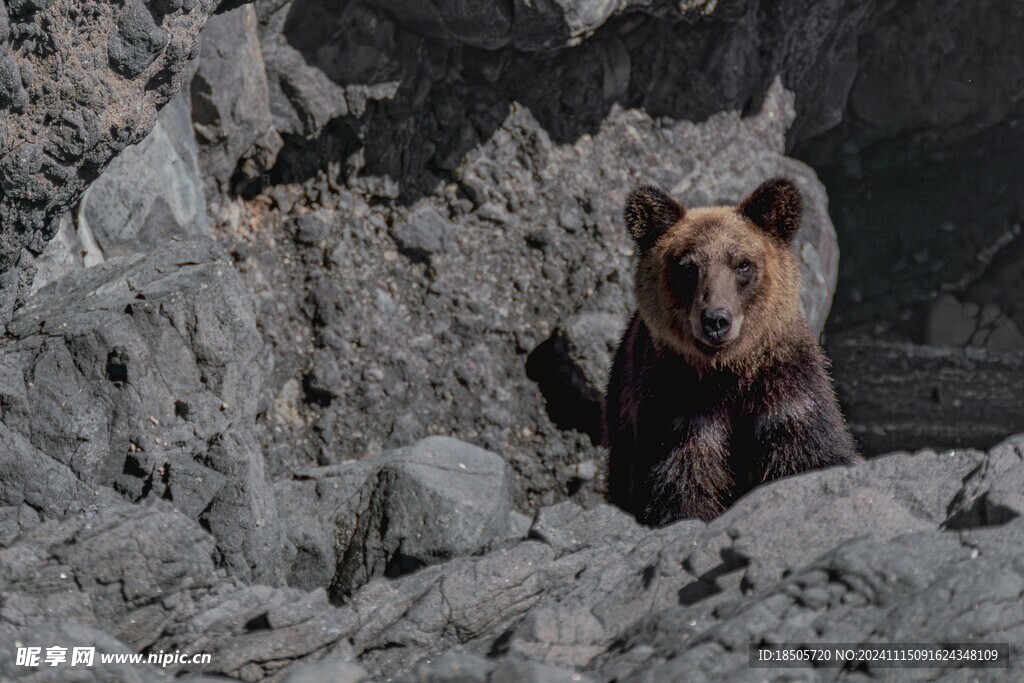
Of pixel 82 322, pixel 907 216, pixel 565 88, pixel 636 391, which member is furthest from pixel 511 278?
pixel 907 216

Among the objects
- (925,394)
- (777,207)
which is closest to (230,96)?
(777,207)

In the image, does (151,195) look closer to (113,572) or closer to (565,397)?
(113,572)

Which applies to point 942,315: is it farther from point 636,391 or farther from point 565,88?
point 636,391

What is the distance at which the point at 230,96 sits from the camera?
6129 mm

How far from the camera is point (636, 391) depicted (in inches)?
192

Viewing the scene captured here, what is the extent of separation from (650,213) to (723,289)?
571 millimetres

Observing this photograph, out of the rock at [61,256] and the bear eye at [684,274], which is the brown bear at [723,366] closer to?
the bear eye at [684,274]

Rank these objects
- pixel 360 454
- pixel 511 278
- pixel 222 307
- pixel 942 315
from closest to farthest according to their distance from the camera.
A: pixel 222 307 → pixel 360 454 → pixel 511 278 → pixel 942 315

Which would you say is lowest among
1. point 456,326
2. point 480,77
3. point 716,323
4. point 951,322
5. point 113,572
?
point 113,572

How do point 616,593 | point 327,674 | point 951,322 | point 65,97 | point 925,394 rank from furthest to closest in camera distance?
point 951,322 < point 925,394 < point 65,97 < point 616,593 < point 327,674

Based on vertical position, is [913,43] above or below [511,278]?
above

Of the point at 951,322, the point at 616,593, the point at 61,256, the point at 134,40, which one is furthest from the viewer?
the point at 951,322

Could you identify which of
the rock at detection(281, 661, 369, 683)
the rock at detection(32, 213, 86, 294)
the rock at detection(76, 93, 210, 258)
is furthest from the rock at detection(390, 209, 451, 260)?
the rock at detection(281, 661, 369, 683)

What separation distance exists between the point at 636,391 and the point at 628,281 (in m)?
2.48
